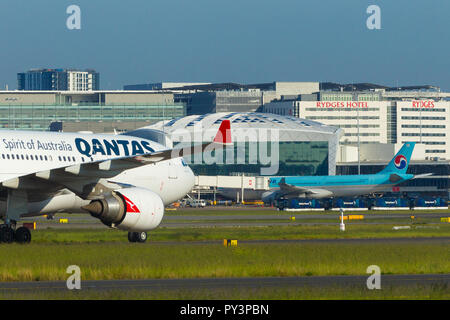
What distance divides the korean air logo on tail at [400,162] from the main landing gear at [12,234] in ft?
334

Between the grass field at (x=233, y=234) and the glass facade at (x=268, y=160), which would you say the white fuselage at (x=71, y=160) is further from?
the glass facade at (x=268, y=160)

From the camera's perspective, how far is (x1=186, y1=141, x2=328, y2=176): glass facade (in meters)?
195

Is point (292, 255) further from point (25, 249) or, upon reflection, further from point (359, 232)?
point (359, 232)

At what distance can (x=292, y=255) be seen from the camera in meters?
33.1

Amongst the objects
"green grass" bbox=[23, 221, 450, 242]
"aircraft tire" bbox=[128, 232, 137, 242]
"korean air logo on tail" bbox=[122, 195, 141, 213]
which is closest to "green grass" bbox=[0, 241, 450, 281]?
"korean air logo on tail" bbox=[122, 195, 141, 213]

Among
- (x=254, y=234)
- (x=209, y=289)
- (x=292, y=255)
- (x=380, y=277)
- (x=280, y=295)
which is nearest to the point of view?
(x=280, y=295)

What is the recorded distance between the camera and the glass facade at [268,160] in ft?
641

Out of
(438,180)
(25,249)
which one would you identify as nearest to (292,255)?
(25,249)

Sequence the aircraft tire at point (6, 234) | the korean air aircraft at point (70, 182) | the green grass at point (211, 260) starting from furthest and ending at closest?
the aircraft tire at point (6, 234)
the korean air aircraft at point (70, 182)
the green grass at point (211, 260)

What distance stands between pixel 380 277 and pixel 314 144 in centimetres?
17388

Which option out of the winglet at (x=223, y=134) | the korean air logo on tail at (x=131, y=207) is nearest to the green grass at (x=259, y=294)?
the winglet at (x=223, y=134)

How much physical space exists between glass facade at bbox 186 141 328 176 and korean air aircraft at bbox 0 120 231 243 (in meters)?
155

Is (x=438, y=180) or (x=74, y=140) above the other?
(x=74, y=140)

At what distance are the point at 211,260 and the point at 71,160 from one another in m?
Answer: 9.58
